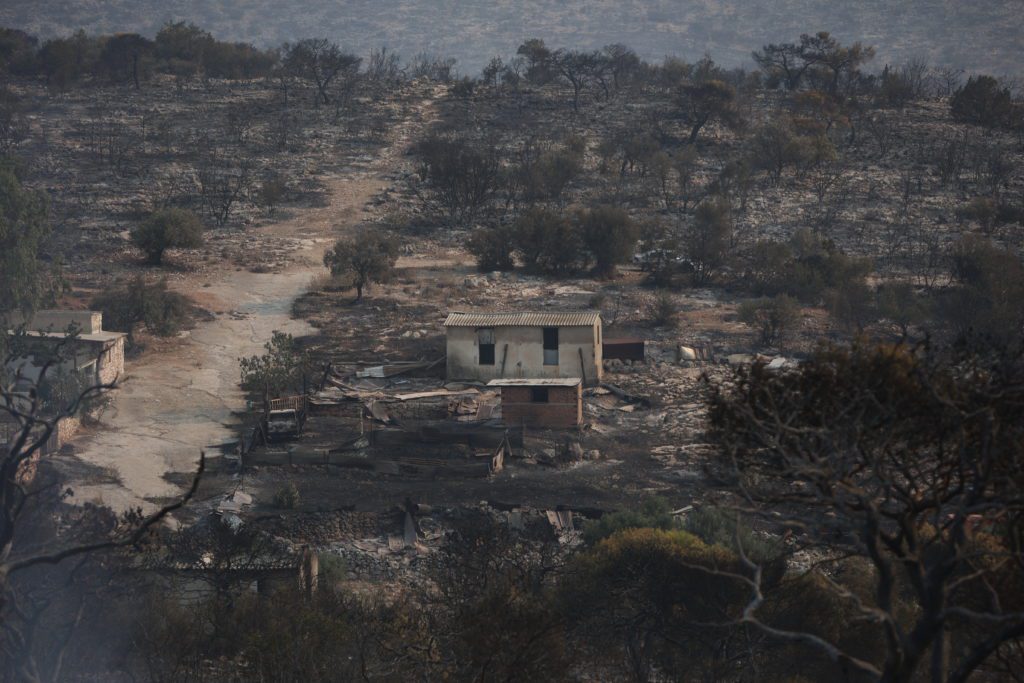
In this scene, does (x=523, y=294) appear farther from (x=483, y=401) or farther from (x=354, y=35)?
(x=354, y=35)

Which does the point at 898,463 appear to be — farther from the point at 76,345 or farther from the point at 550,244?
the point at 550,244

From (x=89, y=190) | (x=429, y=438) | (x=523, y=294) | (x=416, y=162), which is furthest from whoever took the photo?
(x=416, y=162)

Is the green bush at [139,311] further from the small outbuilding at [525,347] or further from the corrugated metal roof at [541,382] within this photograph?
the corrugated metal roof at [541,382]

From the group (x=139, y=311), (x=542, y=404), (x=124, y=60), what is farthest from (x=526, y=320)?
(x=124, y=60)

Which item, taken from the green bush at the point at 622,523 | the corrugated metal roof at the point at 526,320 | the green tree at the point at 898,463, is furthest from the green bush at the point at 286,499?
the green tree at the point at 898,463

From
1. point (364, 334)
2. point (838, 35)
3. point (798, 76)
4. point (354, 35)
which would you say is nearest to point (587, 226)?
point (364, 334)

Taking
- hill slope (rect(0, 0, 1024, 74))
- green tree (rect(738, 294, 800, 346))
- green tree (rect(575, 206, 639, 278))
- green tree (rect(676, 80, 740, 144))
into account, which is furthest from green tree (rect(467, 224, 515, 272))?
hill slope (rect(0, 0, 1024, 74))

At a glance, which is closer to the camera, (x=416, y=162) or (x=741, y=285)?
(x=741, y=285)
